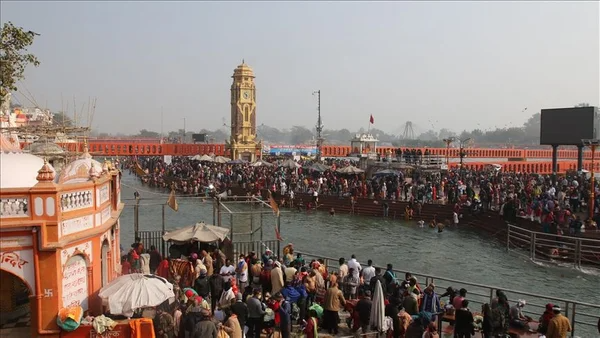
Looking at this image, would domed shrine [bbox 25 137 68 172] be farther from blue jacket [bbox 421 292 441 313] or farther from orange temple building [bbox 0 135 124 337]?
blue jacket [bbox 421 292 441 313]

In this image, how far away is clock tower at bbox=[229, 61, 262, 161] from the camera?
6900 cm

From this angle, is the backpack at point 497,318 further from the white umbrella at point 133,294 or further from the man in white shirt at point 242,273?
the white umbrella at point 133,294

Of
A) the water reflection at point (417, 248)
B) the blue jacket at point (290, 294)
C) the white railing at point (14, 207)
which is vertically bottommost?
the water reflection at point (417, 248)

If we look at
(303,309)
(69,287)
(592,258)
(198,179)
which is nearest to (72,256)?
(69,287)

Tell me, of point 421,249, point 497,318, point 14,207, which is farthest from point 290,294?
point 421,249

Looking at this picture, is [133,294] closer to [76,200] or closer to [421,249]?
[76,200]

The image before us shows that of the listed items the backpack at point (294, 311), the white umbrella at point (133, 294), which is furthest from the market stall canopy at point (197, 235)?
the white umbrella at point (133, 294)

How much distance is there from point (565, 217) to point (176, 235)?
655 inches

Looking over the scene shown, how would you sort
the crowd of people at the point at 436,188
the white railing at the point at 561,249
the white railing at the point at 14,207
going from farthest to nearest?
the crowd of people at the point at 436,188, the white railing at the point at 561,249, the white railing at the point at 14,207

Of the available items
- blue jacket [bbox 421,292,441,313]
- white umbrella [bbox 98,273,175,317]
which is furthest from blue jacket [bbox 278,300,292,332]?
blue jacket [bbox 421,292,441,313]

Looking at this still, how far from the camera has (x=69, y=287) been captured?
32.4ft

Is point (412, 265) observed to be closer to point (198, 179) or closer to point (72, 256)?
point (72, 256)

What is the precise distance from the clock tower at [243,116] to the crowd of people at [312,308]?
54918mm

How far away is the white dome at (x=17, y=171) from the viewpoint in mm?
10367
